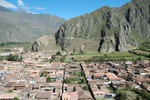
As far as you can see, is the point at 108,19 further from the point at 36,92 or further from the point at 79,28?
the point at 36,92

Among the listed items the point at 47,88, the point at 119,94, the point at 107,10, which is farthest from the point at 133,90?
the point at 107,10

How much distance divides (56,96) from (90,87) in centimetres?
883

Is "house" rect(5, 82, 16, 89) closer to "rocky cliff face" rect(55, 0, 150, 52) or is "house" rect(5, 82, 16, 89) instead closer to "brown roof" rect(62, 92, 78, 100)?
"brown roof" rect(62, 92, 78, 100)

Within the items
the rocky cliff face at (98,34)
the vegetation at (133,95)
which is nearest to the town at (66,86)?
the vegetation at (133,95)

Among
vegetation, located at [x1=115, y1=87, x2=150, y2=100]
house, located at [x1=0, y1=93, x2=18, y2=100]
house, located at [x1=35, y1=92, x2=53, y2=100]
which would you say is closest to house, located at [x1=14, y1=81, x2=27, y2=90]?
house, located at [x1=0, y1=93, x2=18, y2=100]

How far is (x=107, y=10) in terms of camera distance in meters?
187

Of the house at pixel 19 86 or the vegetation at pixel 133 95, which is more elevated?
the house at pixel 19 86

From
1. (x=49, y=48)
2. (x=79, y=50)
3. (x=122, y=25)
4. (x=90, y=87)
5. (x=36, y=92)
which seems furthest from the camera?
(x=122, y=25)

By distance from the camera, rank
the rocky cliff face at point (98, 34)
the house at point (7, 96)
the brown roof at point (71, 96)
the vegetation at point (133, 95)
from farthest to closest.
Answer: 1. the rocky cliff face at point (98, 34)
2. the house at point (7, 96)
3. the brown roof at point (71, 96)
4. the vegetation at point (133, 95)

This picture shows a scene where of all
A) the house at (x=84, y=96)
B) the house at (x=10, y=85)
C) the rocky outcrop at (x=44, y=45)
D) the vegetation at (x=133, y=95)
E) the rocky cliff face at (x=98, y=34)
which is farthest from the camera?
the rocky outcrop at (x=44, y=45)

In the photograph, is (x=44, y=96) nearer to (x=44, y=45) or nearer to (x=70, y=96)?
(x=70, y=96)

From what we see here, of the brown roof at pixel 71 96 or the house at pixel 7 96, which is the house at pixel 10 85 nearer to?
the house at pixel 7 96

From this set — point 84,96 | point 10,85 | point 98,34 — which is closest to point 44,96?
point 84,96

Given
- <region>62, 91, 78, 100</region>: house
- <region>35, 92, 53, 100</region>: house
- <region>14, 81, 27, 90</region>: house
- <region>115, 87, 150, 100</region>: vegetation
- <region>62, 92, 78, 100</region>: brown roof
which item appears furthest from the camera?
<region>14, 81, 27, 90</region>: house
